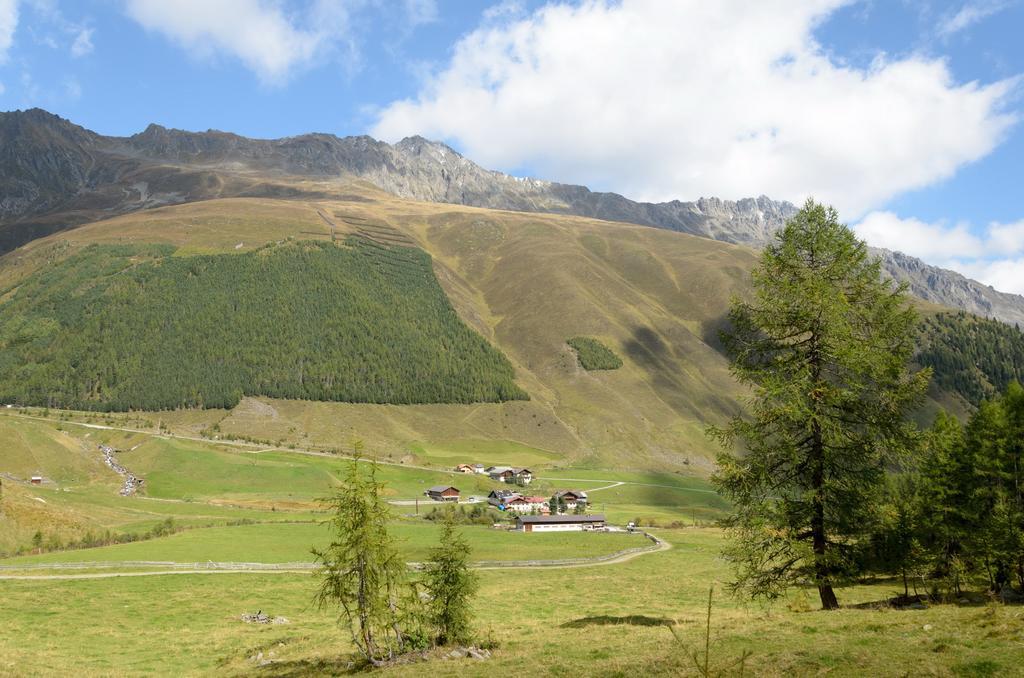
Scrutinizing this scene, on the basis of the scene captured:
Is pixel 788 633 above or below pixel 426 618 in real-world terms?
above

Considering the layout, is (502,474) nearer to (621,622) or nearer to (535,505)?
(535,505)

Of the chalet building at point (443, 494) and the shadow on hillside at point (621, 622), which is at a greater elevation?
the shadow on hillside at point (621, 622)

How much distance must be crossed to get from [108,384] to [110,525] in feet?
409

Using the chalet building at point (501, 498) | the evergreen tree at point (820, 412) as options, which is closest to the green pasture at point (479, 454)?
the chalet building at point (501, 498)

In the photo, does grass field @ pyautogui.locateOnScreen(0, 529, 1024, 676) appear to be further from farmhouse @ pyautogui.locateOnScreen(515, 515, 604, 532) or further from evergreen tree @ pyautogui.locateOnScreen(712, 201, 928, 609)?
farmhouse @ pyautogui.locateOnScreen(515, 515, 604, 532)

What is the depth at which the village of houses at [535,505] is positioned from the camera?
367 feet

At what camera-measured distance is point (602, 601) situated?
171 feet

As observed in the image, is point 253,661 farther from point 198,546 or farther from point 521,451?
point 521,451

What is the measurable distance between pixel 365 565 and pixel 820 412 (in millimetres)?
19290

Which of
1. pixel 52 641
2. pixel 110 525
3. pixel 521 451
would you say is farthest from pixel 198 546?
pixel 521 451

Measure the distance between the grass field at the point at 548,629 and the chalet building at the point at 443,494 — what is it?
6771 cm

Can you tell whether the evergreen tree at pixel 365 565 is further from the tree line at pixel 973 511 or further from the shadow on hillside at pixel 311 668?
the tree line at pixel 973 511

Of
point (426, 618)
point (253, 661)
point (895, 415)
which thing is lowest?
point (253, 661)

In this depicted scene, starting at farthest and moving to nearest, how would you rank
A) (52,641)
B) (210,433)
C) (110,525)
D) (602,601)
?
(210,433) < (110,525) < (602,601) < (52,641)
